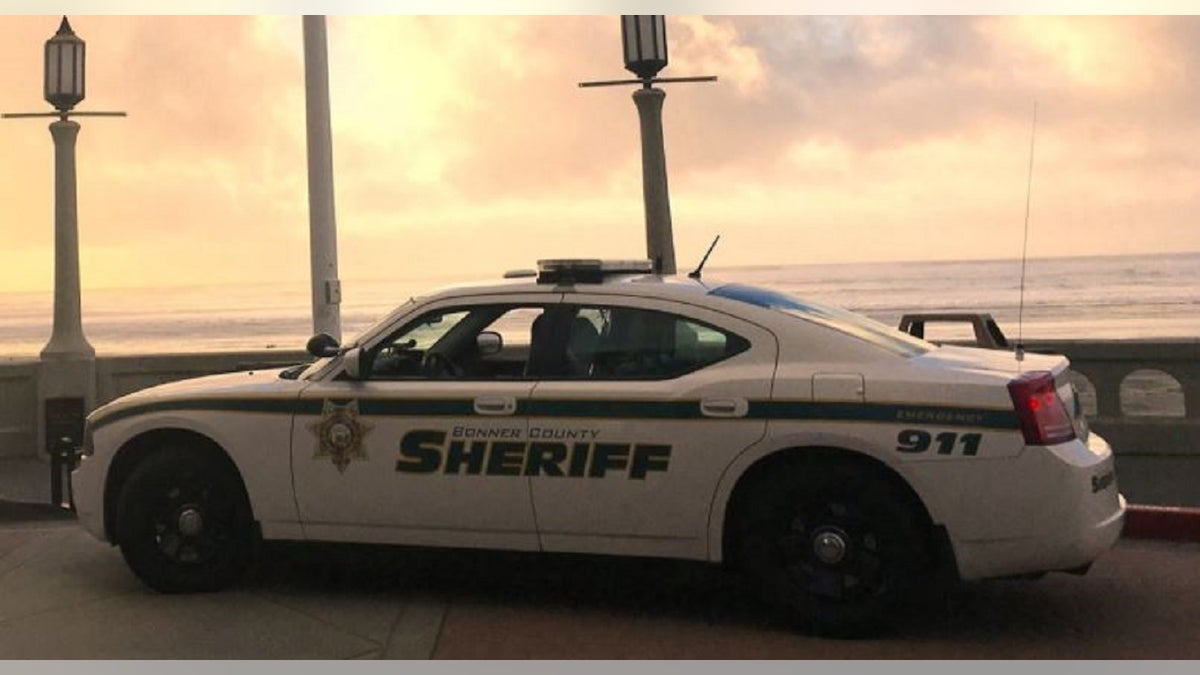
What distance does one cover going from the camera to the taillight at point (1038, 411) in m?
4.35

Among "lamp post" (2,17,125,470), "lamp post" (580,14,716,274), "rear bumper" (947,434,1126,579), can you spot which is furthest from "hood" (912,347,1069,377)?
"lamp post" (2,17,125,470)

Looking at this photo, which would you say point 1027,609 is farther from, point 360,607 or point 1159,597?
point 360,607

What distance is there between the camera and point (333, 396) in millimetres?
5168

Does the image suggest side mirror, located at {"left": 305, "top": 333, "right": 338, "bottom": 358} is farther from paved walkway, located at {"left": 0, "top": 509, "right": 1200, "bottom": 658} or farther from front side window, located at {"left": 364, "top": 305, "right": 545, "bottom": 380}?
paved walkway, located at {"left": 0, "top": 509, "right": 1200, "bottom": 658}

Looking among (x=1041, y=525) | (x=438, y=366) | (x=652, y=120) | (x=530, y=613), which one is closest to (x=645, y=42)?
(x=652, y=120)

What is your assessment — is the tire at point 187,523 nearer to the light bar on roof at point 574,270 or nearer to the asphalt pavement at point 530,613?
the asphalt pavement at point 530,613

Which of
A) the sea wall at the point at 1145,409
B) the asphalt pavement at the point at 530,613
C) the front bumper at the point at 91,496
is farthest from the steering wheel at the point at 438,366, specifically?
the sea wall at the point at 1145,409

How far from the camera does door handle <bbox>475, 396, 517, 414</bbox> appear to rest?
4918 millimetres

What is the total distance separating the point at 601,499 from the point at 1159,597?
8.44 feet

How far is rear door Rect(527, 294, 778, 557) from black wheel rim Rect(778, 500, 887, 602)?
14.4 inches

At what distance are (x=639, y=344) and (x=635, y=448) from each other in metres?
0.45

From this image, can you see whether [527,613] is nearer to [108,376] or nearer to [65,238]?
[108,376]

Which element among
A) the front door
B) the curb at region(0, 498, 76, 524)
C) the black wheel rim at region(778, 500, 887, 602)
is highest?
the front door

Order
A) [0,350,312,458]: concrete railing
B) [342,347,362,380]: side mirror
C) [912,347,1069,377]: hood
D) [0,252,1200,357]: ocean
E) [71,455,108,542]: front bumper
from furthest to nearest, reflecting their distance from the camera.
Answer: [0,252,1200,357]: ocean
[0,350,312,458]: concrete railing
[71,455,108,542]: front bumper
[342,347,362,380]: side mirror
[912,347,1069,377]: hood
